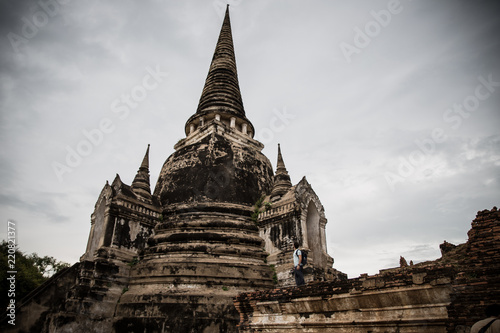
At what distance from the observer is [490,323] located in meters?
3.54

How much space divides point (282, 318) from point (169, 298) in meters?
4.21

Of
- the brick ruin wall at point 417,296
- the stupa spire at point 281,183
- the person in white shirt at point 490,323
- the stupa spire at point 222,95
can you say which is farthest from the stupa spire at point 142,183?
the person in white shirt at point 490,323

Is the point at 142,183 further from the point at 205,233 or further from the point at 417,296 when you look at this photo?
the point at 417,296

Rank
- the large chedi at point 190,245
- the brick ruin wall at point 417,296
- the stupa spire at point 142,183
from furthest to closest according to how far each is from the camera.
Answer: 1. the stupa spire at point 142,183
2. the large chedi at point 190,245
3. the brick ruin wall at point 417,296

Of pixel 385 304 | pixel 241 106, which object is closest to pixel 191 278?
pixel 385 304

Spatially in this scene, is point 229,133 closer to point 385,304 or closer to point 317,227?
point 317,227

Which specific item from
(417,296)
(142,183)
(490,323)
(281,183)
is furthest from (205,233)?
(490,323)

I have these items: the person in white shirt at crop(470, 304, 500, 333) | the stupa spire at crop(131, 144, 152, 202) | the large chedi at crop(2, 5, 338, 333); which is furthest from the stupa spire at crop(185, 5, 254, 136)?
the person in white shirt at crop(470, 304, 500, 333)

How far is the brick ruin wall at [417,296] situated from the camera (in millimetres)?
4234

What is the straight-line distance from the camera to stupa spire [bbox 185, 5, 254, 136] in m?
16.3

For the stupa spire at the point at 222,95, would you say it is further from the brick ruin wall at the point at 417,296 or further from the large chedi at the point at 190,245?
the brick ruin wall at the point at 417,296

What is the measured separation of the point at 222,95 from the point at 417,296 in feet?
46.2

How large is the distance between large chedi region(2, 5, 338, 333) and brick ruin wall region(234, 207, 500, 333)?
10.9 feet

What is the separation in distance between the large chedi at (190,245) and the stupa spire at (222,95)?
841 mm
